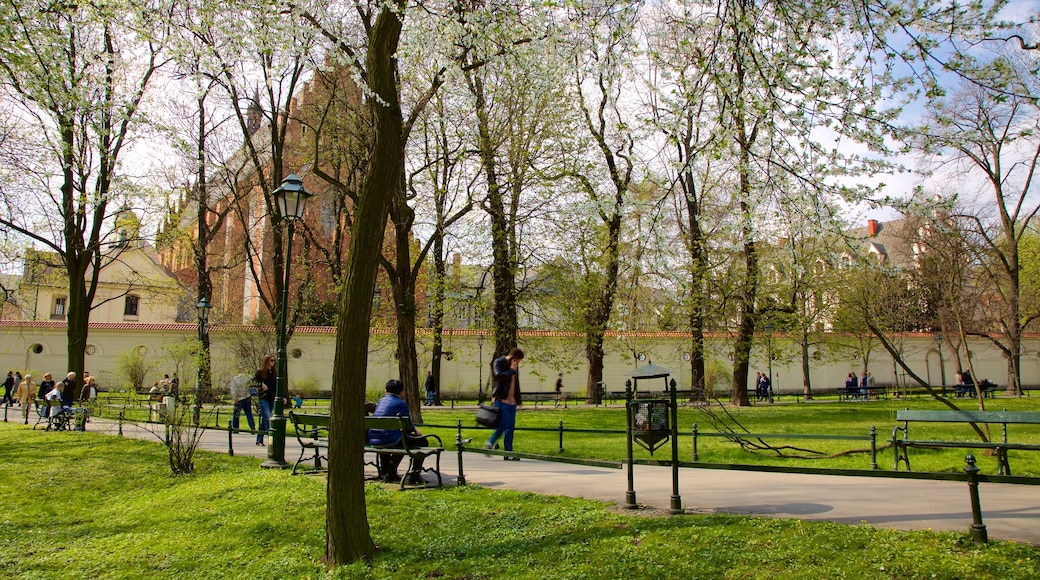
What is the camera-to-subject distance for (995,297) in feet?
146

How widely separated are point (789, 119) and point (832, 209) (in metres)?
1.00

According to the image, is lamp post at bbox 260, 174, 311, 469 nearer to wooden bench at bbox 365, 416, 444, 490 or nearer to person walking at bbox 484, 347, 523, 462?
wooden bench at bbox 365, 416, 444, 490

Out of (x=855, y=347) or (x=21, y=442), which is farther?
(x=855, y=347)

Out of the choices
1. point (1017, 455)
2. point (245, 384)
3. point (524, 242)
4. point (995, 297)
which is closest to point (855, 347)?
point (995, 297)

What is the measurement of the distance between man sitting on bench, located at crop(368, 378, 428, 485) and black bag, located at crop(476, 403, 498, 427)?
1979 millimetres

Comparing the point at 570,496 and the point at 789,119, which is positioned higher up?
the point at 789,119

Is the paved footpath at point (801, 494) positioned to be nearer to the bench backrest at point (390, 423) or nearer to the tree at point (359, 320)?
the bench backrest at point (390, 423)

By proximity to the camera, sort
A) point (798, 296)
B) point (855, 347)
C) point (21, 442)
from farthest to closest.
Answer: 1. point (855, 347)
2. point (798, 296)
3. point (21, 442)

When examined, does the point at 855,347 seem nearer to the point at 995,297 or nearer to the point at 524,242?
the point at 995,297

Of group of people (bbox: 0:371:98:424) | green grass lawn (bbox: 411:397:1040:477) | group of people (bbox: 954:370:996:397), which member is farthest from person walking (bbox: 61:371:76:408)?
group of people (bbox: 954:370:996:397)

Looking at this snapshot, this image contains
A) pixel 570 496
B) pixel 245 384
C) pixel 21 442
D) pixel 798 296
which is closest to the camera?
pixel 570 496

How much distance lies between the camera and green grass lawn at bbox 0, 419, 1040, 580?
480cm

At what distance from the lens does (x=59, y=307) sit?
56719 millimetres

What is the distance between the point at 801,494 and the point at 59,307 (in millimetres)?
63935
